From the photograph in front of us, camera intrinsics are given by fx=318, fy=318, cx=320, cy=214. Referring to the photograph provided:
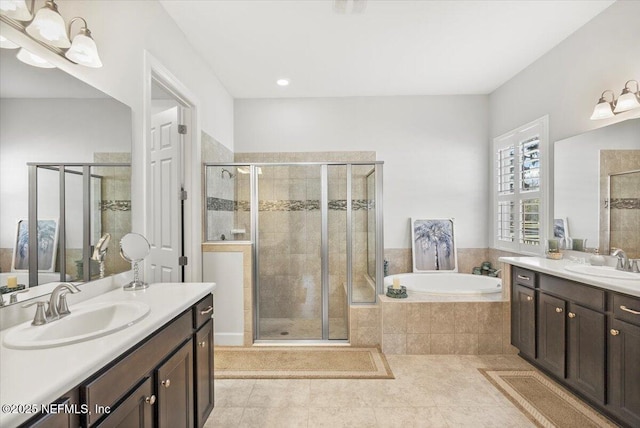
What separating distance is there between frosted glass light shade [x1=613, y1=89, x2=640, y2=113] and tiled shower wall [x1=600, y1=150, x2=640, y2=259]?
296mm

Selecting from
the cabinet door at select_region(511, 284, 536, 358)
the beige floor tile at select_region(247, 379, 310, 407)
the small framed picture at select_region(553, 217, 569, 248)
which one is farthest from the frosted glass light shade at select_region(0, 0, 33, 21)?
the small framed picture at select_region(553, 217, 569, 248)

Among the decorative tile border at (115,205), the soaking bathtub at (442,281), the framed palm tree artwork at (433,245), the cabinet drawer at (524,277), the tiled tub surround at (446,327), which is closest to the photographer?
the decorative tile border at (115,205)

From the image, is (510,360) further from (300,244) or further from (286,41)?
(286,41)

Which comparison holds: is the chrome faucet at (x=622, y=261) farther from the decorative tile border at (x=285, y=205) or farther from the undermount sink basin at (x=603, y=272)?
the decorative tile border at (x=285, y=205)

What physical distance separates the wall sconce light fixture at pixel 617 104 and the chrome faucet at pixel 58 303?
11.3 feet

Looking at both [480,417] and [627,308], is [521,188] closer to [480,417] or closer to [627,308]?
[627,308]

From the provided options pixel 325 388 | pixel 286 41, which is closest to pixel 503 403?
pixel 325 388

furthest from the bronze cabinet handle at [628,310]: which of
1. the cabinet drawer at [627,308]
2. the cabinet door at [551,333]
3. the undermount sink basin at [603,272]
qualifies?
the cabinet door at [551,333]

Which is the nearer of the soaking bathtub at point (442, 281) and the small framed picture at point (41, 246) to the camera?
the small framed picture at point (41, 246)

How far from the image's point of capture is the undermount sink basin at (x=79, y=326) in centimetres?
102

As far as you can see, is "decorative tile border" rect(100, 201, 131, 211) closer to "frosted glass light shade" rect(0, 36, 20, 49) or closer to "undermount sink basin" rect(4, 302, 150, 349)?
"undermount sink basin" rect(4, 302, 150, 349)

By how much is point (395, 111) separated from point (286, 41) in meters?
1.82

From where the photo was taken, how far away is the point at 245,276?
311 cm

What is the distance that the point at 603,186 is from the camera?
2.35 metres
